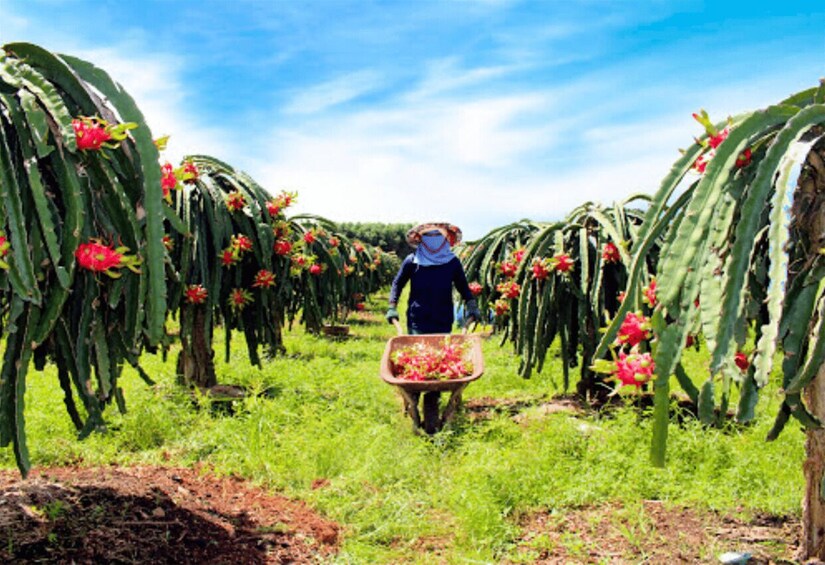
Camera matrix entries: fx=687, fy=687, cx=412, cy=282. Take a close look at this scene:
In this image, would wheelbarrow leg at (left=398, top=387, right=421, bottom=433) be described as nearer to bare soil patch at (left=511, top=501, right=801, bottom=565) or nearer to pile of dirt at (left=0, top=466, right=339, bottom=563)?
pile of dirt at (left=0, top=466, right=339, bottom=563)

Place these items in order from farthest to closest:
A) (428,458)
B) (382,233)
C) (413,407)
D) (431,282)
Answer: (382,233) < (431,282) < (413,407) < (428,458)

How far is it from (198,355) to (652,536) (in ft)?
13.8

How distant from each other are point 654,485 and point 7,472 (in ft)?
11.9

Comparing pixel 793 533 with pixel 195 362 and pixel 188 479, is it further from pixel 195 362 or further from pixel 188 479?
pixel 195 362

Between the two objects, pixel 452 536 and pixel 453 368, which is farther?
pixel 453 368

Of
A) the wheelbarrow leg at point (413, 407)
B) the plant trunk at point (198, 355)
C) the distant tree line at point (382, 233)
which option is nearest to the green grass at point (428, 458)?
the wheelbarrow leg at point (413, 407)

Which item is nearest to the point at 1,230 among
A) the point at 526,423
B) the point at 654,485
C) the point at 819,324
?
the point at 819,324

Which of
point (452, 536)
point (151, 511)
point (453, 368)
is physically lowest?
point (452, 536)

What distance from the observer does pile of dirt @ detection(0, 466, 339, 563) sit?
295cm

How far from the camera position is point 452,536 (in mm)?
3531

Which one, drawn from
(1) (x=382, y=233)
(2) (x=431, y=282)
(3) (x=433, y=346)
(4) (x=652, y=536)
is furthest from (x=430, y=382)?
(1) (x=382, y=233)

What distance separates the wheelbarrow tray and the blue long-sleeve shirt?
0.39 meters

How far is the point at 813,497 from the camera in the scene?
2.73 meters

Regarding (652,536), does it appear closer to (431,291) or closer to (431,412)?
(431,412)
